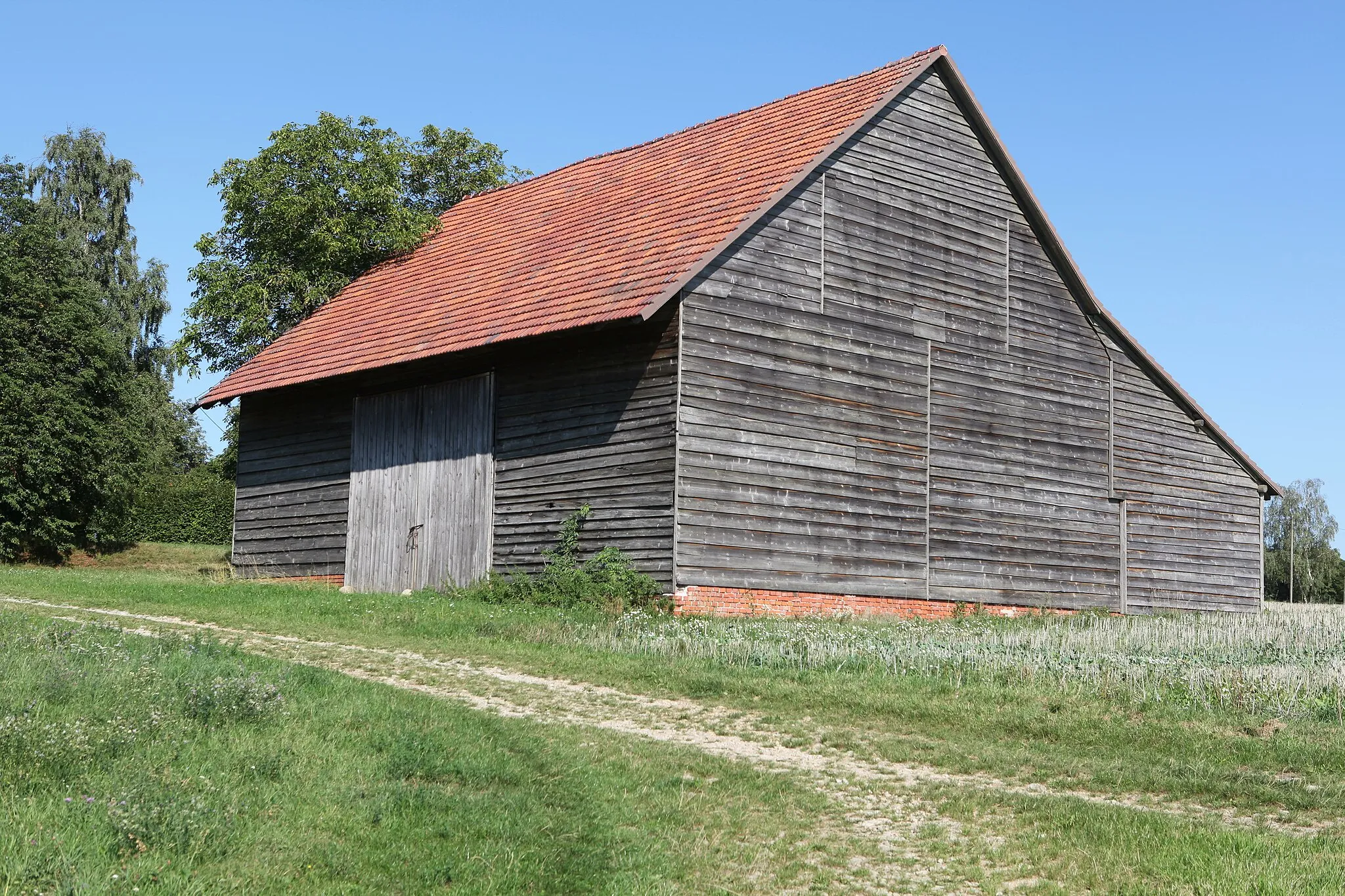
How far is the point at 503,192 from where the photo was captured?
3134 cm

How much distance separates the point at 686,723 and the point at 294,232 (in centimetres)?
2373

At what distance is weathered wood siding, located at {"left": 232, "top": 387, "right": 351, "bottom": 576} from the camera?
26.6m

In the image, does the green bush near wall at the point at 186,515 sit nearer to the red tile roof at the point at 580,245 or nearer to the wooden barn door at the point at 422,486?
the red tile roof at the point at 580,245

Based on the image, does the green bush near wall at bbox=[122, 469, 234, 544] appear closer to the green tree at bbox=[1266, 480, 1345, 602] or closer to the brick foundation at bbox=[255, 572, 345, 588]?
the brick foundation at bbox=[255, 572, 345, 588]

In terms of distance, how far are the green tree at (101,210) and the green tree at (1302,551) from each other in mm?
69984

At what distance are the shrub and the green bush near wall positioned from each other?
29.7 meters

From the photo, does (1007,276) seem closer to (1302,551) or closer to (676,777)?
(676,777)

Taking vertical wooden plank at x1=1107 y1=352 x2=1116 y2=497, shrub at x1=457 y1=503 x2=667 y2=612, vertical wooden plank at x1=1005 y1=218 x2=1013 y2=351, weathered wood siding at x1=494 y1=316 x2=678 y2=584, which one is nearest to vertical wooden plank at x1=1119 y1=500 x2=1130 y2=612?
vertical wooden plank at x1=1107 y1=352 x2=1116 y2=497

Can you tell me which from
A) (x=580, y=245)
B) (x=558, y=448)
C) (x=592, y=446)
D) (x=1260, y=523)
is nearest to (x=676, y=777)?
(x=592, y=446)

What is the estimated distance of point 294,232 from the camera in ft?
107

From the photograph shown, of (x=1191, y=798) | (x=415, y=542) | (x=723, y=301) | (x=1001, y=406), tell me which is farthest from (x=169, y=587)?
(x=1191, y=798)

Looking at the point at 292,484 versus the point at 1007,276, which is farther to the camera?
the point at 292,484

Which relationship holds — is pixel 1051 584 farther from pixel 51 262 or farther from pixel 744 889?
pixel 51 262

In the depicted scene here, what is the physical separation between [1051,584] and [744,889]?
19423 millimetres
